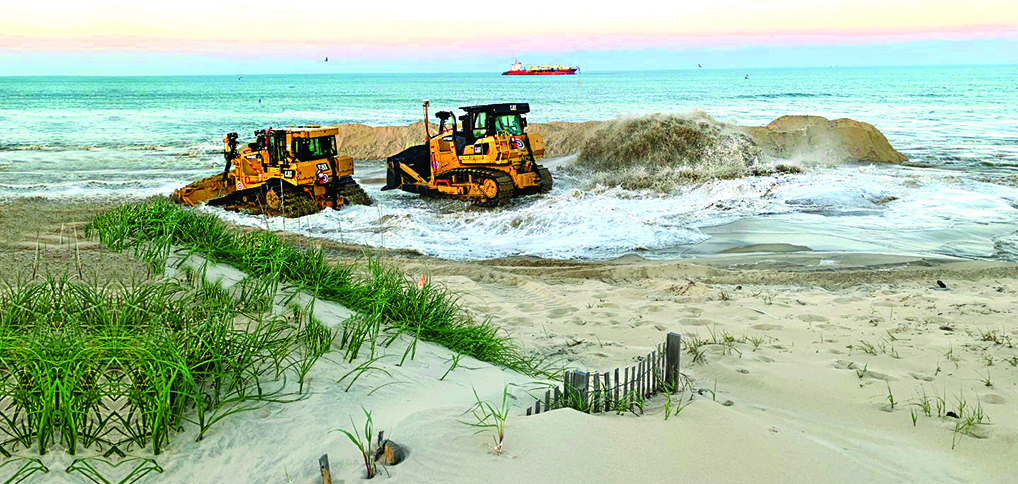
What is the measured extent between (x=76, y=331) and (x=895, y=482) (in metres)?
4.06

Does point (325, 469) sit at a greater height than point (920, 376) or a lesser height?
greater

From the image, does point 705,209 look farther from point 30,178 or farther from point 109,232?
point 30,178

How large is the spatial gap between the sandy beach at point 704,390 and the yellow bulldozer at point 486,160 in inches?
286

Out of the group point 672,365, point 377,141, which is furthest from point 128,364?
point 377,141

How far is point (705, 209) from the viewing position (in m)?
15.6

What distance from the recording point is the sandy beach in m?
3.09

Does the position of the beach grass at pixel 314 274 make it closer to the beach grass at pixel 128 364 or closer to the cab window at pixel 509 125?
the beach grass at pixel 128 364

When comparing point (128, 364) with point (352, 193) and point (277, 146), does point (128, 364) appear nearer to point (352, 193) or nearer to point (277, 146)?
point (277, 146)

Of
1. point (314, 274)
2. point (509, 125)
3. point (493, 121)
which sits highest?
point (493, 121)

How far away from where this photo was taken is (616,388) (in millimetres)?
3957

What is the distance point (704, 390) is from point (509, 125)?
13.2 meters

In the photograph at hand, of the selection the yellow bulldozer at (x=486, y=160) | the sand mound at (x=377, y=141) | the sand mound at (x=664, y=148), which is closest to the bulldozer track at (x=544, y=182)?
the yellow bulldozer at (x=486, y=160)

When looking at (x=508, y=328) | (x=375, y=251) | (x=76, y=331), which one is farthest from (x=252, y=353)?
(x=375, y=251)

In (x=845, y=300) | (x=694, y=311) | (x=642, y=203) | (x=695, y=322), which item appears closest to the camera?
(x=695, y=322)
